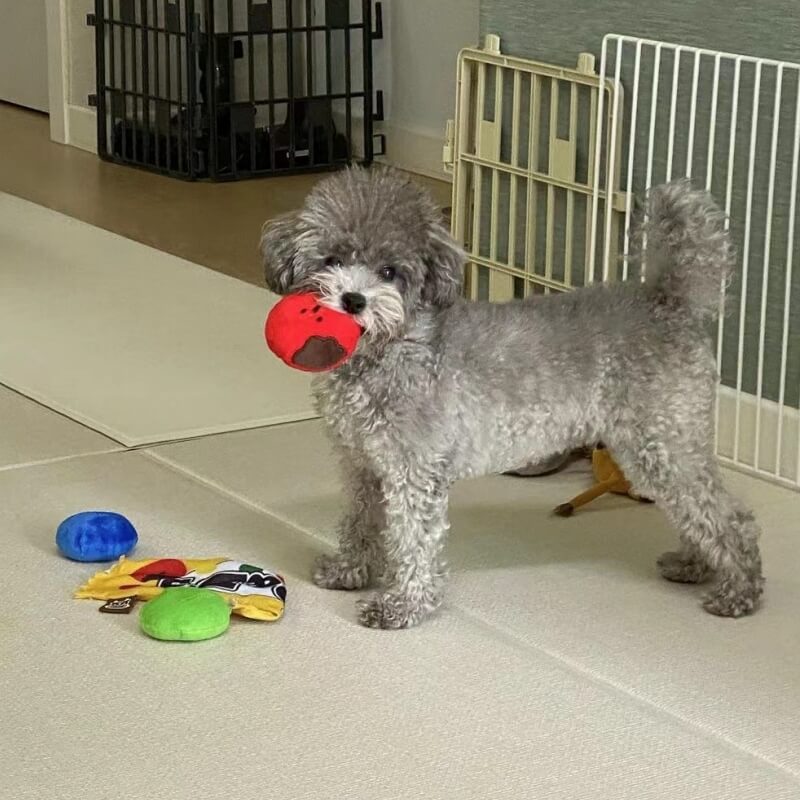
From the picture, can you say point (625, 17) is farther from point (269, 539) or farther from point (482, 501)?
point (269, 539)

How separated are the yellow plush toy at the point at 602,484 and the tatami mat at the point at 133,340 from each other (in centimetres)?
72

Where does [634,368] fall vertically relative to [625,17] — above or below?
below

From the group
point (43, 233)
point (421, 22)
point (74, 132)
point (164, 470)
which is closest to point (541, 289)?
point (164, 470)

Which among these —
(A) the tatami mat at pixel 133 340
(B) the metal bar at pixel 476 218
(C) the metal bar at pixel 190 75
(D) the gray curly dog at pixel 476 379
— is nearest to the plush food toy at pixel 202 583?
(D) the gray curly dog at pixel 476 379

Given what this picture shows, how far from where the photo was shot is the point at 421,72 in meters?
6.06

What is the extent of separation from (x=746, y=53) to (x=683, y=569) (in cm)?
106

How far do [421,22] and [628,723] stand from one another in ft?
Result: 13.8

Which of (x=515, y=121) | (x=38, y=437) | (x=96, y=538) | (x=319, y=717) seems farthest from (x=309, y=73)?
(x=319, y=717)

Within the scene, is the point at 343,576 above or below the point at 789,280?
below

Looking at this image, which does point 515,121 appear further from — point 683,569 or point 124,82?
point 124,82

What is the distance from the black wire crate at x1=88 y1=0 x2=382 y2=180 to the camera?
6.03m

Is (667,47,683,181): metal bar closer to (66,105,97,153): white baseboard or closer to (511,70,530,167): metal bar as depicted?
(511,70,530,167): metal bar

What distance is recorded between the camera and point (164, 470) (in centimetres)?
323

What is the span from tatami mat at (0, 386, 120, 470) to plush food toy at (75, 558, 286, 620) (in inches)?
27.0
